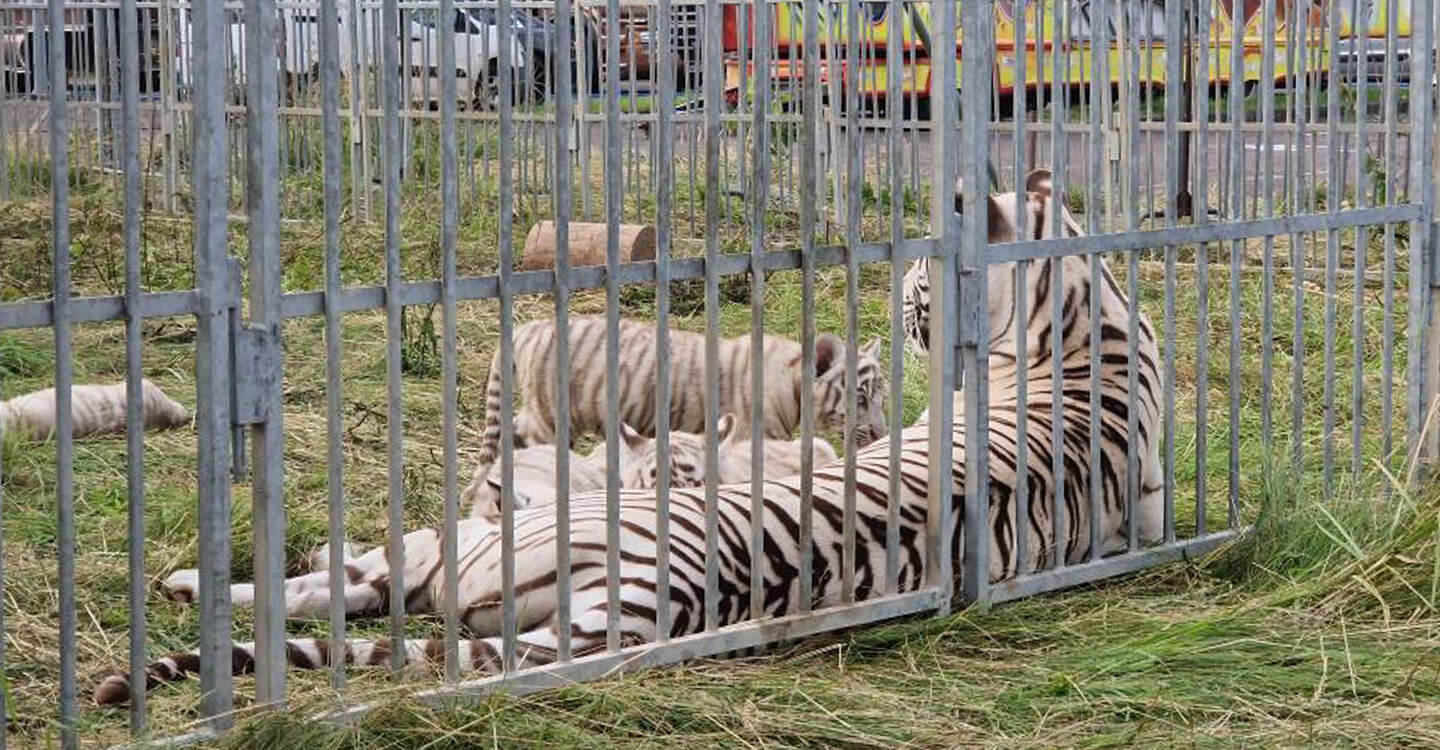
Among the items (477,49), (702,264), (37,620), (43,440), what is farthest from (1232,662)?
(477,49)

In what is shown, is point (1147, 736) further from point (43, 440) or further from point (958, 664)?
point (43, 440)

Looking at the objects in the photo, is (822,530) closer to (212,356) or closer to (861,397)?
(212,356)

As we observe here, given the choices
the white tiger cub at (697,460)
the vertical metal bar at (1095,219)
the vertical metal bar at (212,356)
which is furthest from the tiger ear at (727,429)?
the vertical metal bar at (212,356)

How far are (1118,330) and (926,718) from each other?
2046 mm

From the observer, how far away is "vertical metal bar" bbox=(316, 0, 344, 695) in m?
4.28

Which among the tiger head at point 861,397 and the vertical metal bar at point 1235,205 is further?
the tiger head at point 861,397

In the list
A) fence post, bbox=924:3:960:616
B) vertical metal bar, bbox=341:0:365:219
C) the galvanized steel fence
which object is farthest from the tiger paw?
vertical metal bar, bbox=341:0:365:219

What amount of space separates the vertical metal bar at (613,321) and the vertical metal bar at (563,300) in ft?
0.33

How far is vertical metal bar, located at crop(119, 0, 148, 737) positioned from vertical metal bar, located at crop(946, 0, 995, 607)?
84.2 inches

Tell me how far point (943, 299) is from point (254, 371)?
195 centimetres

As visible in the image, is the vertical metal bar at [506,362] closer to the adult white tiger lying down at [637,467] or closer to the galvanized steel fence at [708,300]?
the galvanized steel fence at [708,300]

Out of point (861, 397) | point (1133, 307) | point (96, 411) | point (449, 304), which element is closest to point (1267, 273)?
point (1133, 307)

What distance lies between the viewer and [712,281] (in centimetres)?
494

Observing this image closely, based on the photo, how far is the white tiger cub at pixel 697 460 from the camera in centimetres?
655
